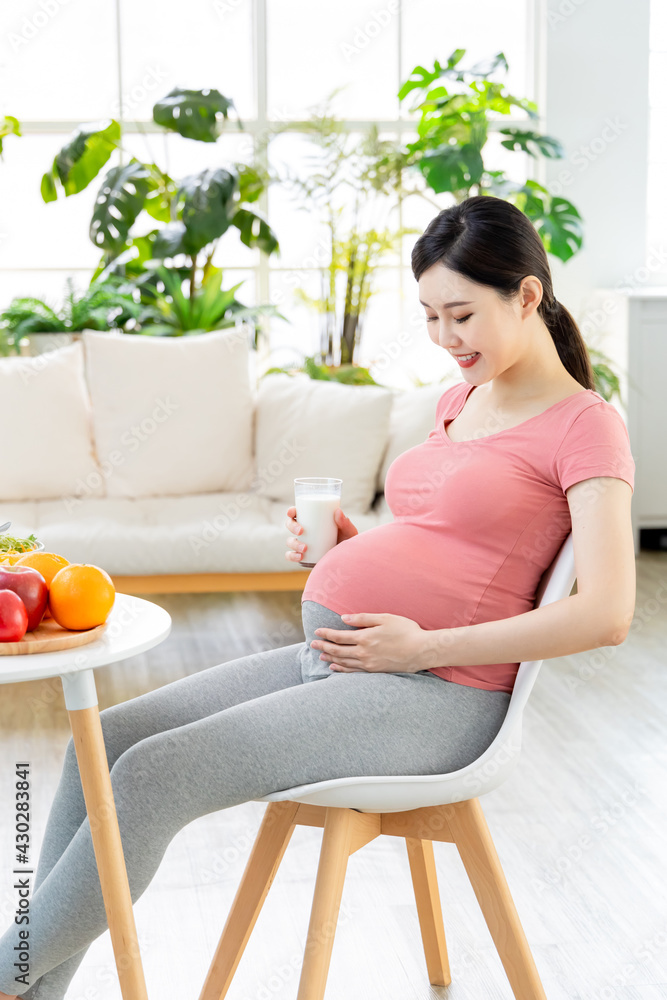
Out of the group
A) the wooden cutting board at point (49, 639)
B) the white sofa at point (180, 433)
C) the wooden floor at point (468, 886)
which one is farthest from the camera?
the white sofa at point (180, 433)

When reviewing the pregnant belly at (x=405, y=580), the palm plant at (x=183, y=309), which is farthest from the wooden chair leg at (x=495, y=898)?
the palm plant at (x=183, y=309)

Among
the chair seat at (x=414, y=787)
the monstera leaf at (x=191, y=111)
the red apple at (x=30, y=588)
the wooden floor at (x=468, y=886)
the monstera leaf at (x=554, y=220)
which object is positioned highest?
the monstera leaf at (x=191, y=111)

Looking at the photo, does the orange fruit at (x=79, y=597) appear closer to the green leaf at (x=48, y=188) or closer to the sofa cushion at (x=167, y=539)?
the sofa cushion at (x=167, y=539)

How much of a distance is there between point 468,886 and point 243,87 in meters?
4.01

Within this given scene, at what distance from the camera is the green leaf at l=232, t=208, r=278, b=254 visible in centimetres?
414

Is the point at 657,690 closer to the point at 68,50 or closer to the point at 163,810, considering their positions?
the point at 163,810

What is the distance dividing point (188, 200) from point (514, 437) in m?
2.91

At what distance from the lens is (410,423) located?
10.6 ft

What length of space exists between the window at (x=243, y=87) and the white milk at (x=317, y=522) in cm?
312

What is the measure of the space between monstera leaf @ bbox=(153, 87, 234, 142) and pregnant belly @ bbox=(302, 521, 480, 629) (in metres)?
3.12

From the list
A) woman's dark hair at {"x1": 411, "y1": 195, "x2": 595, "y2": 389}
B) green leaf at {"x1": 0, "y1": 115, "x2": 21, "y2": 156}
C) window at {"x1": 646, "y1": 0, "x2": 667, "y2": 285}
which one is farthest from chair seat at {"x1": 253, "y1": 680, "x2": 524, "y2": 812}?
window at {"x1": 646, "y1": 0, "x2": 667, "y2": 285}

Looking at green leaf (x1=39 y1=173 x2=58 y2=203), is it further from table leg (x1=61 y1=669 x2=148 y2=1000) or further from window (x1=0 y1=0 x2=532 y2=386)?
table leg (x1=61 y1=669 x2=148 y2=1000)

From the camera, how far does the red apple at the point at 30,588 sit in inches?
42.0

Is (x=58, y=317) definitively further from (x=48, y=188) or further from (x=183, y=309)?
(x=48, y=188)
